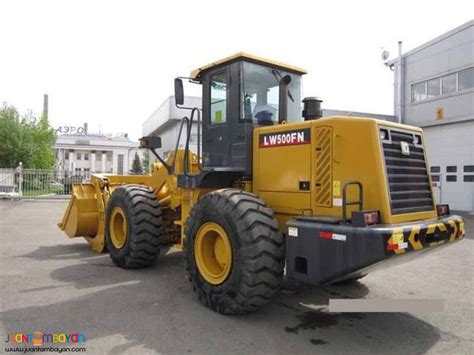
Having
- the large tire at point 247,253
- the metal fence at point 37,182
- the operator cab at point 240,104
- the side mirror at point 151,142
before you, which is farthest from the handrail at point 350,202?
the metal fence at point 37,182

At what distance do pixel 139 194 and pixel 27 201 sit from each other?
640 inches

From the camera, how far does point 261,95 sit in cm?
557

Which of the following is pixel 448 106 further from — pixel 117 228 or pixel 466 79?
pixel 117 228

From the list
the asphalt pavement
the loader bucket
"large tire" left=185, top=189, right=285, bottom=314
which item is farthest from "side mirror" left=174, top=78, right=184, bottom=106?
the loader bucket

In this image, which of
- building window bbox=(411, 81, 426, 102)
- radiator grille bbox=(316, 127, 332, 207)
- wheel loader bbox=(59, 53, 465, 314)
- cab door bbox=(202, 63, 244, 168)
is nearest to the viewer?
wheel loader bbox=(59, 53, 465, 314)

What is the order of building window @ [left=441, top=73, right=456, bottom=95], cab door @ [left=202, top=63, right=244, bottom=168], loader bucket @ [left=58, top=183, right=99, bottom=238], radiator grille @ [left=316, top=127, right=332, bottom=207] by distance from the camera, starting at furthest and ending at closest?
building window @ [left=441, top=73, right=456, bottom=95]
loader bucket @ [left=58, top=183, right=99, bottom=238]
cab door @ [left=202, top=63, right=244, bottom=168]
radiator grille @ [left=316, top=127, right=332, bottom=207]

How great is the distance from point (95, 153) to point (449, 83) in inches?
2992

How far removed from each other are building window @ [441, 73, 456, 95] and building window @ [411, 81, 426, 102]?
121cm

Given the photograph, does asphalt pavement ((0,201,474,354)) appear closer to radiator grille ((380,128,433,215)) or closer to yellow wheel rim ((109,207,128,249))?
yellow wheel rim ((109,207,128,249))

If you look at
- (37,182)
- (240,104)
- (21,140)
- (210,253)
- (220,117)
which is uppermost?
(21,140)

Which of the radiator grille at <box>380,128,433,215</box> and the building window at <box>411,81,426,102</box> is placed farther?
the building window at <box>411,81,426,102</box>

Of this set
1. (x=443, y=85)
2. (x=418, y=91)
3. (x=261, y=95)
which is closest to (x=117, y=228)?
(x=261, y=95)

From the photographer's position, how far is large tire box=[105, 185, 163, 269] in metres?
6.47

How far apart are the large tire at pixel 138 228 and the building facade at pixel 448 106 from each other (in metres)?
15.5
